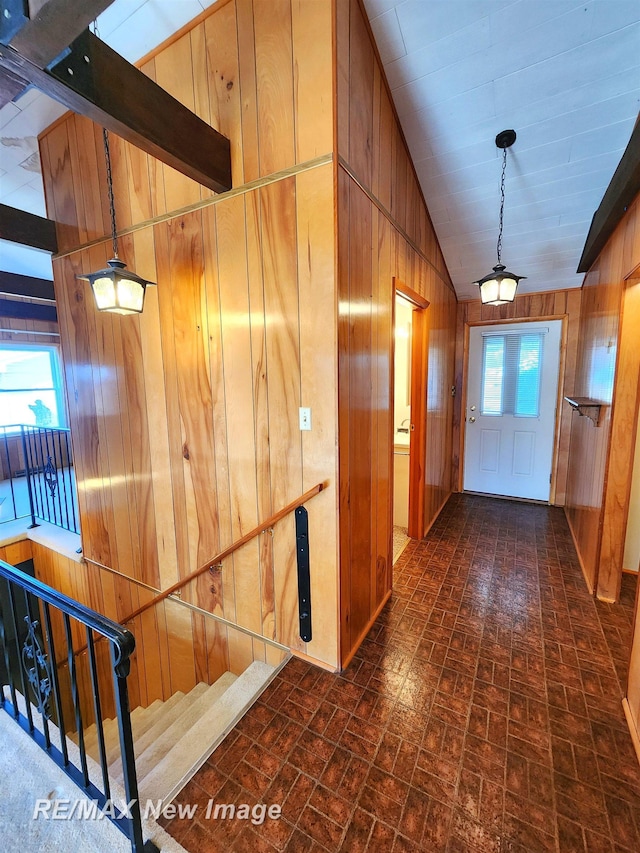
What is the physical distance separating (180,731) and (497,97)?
404 centimetres

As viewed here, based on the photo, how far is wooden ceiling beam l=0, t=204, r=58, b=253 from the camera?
2.58 meters

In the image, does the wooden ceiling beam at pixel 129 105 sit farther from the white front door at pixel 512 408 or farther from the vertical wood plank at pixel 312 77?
the white front door at pixel 512 408

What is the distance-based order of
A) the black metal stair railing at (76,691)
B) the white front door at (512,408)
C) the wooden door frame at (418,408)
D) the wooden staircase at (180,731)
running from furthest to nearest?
the white front door at (512,408)
the wooden door frame at (418,408)
the wooden staircase at (180,731)
the black metal stair railing at (76,691)

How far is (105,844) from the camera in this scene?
1155 millimetres

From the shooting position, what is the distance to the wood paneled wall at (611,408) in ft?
7.03

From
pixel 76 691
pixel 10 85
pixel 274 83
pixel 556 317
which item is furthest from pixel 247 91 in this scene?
pixel 556 317

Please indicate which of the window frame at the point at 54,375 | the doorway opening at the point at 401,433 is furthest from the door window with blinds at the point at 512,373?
the window frame at the point at 54,375

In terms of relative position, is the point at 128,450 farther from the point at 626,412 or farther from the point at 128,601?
the point at 626,412

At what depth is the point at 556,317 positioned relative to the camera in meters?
3.80

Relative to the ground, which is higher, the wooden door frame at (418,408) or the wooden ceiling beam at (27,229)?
the wooden ceiling beam at (27,229)

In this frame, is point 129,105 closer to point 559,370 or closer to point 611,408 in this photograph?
point 611,408

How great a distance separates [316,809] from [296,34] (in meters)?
3.12

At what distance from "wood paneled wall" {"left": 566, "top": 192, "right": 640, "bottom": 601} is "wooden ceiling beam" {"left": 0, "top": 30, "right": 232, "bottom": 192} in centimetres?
229

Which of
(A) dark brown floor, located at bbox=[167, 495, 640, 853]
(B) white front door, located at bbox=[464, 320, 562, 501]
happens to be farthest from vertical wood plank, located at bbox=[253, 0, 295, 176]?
(B) white front door, located at bbox=[464, 320, 562, 501]
